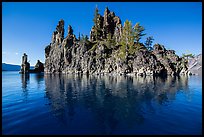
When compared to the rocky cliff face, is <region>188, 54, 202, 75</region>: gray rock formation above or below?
below

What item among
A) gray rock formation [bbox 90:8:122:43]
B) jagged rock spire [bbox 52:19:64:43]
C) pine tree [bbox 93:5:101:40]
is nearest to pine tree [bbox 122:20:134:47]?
gray rock formation [bbox 90:8:122:43]

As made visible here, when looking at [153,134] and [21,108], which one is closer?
[153,134]

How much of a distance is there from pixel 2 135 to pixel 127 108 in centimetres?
1599

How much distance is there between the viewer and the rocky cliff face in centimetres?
11082

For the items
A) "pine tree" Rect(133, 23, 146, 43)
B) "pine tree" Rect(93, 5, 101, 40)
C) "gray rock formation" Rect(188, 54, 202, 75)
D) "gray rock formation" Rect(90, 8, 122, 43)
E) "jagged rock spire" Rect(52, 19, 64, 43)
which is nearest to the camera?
"gray rock formation" Rect(188, 54, 202, 75)

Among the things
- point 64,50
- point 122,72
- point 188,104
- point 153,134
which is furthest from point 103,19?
point 153,134

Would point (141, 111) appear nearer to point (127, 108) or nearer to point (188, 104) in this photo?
point (127, 108)

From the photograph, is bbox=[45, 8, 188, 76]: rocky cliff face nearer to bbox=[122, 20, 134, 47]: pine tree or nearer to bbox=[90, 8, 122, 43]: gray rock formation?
bbox=[90, 8, 122, 43]: gray rock formation

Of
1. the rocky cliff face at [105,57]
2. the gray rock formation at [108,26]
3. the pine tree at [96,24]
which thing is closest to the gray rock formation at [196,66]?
the rocky cliff face at [105,57]

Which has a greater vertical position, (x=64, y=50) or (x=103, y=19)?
(x=103, y=19)

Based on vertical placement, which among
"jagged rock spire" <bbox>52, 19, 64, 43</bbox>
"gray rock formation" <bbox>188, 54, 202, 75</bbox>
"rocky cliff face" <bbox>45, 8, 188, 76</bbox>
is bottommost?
"gray rock formation" <bbox>188, 54, 202, 75</bbox>

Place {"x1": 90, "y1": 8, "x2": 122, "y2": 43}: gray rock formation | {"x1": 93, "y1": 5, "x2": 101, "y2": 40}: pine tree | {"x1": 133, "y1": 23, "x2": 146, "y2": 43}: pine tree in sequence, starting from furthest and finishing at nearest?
{"x1": 90, "y1": 8, "x2": 122, "y2": 43}: gray rock formation → {"x1": 93, "y1": 5, "x2": 101, "y2": 40}: pine tree → {"x1": 133, "y1": 23, "x2": 146, "y2": 43}: pine tree

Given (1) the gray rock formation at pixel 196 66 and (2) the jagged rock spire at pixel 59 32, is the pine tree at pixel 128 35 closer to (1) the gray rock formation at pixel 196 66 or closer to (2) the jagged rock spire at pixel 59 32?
(2) the jagged rock spire at pixel 59 32

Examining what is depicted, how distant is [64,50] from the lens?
165m
